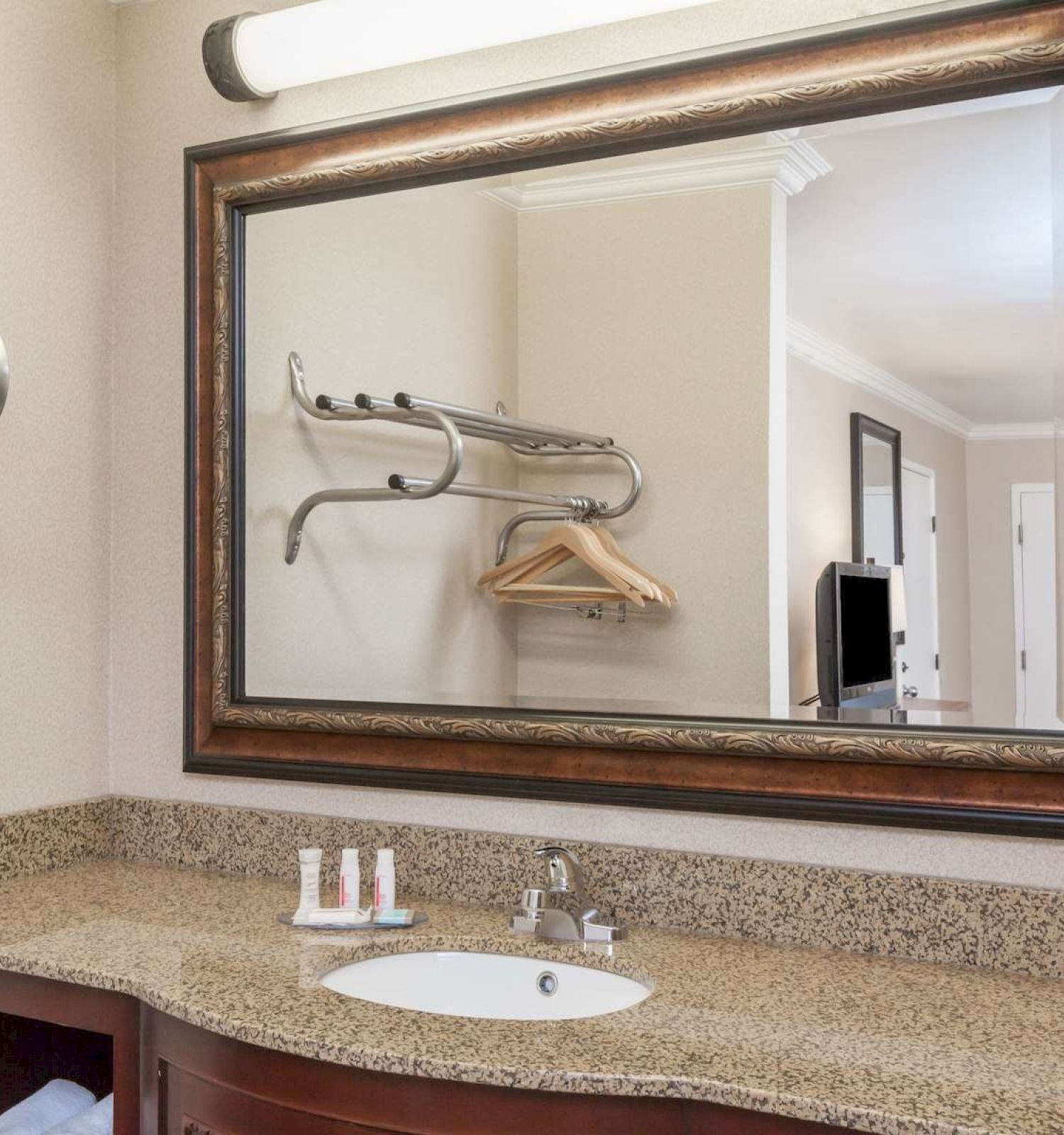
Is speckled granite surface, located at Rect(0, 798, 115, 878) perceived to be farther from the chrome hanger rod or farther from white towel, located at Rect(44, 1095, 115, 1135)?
the chrome hanger rod

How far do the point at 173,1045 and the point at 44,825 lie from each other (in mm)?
694

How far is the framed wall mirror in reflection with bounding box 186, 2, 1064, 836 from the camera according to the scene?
1.38 m

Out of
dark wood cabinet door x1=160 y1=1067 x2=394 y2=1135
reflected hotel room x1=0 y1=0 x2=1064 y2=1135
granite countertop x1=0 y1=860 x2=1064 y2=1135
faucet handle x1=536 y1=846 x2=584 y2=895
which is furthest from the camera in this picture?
faucet handle x1=536 y1=846 x2=584 y2=895

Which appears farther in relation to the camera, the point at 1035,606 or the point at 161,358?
the point at 161,358

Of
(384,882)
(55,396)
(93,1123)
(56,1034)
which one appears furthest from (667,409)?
(56,1034)

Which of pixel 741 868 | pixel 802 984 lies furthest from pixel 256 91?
pixel 802 984

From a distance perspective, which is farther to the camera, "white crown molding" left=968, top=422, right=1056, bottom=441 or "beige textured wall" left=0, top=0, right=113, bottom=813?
"beige textured wall" left=0, top=0, right=113, bottom=813

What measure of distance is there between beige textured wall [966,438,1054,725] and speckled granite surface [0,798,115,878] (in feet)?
4.52

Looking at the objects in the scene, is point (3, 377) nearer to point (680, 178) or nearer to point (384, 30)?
point (384, 30)

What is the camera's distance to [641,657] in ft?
5.16

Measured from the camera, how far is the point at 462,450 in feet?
5.56

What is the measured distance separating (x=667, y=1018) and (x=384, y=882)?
0.51m

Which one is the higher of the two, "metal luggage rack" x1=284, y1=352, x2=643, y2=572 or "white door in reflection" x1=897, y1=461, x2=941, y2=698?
"metal luggage rack" x1=284, y1=352, x2=643, y2=572

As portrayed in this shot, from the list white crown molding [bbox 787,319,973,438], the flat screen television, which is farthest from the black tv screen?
white crown molding [bbox 787,319,973,438]
